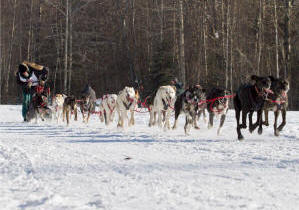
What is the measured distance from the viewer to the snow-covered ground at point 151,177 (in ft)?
9.39

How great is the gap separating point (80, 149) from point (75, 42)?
33.1 m

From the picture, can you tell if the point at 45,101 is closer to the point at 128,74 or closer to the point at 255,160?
the point at 255,160

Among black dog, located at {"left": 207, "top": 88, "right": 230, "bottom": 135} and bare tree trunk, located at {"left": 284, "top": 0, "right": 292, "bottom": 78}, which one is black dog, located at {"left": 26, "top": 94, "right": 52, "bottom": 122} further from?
bare tree trunk, located at {"left": 284, "top": 0, "right": 292, "bottom": 78}

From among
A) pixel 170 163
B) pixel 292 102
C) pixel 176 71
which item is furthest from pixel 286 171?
pixel 292 102

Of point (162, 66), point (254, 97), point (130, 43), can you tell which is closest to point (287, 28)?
point (162, 66)

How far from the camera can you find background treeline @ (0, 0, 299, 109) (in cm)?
2731

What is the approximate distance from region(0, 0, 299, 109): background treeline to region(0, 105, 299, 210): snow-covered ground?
20662 millimetres

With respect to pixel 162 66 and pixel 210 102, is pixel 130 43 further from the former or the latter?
pixel 210 102

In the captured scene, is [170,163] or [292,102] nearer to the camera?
[170,163]

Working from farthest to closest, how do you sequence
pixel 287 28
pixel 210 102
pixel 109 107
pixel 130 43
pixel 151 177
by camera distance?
pixel 130 43 < pixel 287 28 < pixel 109 107 < pixel 210 102 < pixel 151 177

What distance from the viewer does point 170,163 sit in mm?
4523

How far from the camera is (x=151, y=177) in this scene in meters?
3.73

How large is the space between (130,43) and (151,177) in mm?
32739

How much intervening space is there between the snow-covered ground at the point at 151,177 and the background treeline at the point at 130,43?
2066cm
